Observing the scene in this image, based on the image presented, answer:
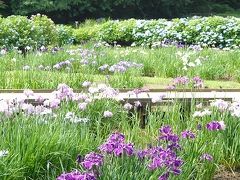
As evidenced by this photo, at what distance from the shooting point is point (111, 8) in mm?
24594

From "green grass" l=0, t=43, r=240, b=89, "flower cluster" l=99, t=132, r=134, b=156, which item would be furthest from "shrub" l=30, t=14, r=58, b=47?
"flower cluster" l=99, t=132, r=134, b=156

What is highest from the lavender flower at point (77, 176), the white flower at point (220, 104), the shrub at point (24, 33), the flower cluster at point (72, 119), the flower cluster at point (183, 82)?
the shrub at point (24, 33)

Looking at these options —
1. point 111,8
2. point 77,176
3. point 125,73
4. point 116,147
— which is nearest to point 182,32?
point 125,73

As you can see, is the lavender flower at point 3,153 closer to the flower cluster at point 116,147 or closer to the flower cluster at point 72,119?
the flower cluster at point 116,147

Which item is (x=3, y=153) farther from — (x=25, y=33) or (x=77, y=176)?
(x=25, y=33)

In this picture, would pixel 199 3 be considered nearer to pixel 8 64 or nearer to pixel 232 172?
pixel 8 64

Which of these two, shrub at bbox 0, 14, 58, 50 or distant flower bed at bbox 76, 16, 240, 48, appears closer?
shrub at bbox 0, 14, 58, 50

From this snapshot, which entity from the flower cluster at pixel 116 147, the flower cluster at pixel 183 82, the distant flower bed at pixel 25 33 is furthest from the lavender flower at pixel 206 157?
the distant flower bed at pixel 25 33

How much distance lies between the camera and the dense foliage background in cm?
2214

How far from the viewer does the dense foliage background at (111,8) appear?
2214 centimetres

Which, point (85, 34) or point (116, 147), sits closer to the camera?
point (116, 147)

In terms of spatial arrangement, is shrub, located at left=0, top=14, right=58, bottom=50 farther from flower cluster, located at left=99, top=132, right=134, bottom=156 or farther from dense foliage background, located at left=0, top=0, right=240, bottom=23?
flower cluster, located at left=99, top=132, right=134, bottom=156

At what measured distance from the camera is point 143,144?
4137mm

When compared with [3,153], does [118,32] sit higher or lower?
higher
